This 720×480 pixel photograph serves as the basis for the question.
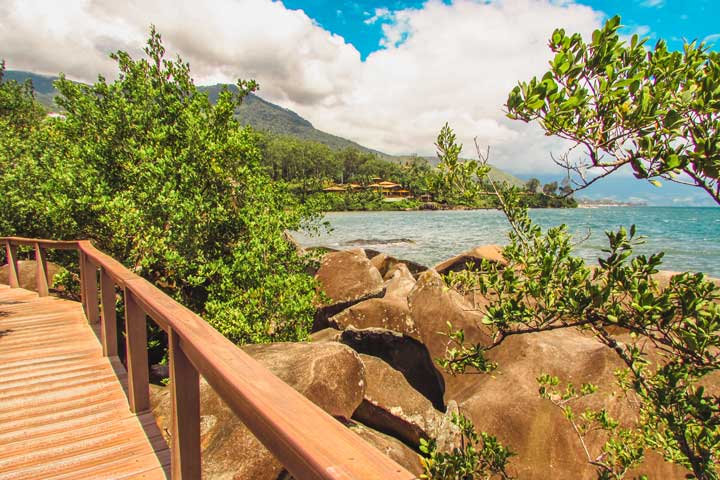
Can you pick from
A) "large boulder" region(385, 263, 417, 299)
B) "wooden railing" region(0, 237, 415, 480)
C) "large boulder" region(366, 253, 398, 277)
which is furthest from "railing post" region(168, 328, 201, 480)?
"large boulder" region(366, 253, 398, 277)

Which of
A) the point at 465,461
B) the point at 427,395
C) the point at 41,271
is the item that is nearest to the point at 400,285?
the point at 427,395

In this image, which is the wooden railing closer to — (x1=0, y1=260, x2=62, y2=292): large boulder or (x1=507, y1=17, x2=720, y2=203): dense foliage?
(x1=507, y1=17, x2=720, y2=203): dense foliage

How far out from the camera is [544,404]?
5.79m

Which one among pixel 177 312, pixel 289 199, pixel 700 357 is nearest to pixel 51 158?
pixel 289 199

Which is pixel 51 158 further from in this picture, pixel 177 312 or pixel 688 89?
pixel 688 89

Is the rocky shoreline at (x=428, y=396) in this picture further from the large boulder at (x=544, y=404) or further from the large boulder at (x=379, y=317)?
the large boulder at (x=379, y=317)

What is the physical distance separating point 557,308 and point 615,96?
1305mm

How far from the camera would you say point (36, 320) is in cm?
693

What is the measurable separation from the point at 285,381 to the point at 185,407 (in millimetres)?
2115

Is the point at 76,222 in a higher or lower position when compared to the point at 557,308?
lower

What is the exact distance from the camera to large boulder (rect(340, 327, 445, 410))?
25.5ft

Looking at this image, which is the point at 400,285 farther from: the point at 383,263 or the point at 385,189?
the point at 385,189

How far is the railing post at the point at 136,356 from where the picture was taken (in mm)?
3523

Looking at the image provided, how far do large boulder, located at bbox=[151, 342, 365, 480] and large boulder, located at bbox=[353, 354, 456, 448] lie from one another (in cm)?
74
